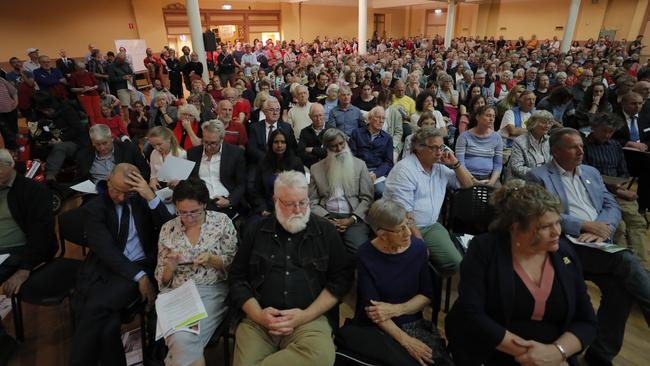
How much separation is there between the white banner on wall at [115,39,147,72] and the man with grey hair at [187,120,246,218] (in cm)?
1326

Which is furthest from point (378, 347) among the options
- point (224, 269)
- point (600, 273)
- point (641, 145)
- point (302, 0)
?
point (302, 0)

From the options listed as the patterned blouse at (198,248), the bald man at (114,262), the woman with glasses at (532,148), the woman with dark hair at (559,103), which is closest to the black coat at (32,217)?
the bald man at (114,262)

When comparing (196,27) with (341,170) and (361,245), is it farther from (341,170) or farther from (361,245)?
(361,245)

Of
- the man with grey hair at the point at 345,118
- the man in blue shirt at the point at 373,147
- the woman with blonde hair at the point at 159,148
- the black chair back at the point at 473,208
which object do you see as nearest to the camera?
the black chair back at the point at 473,208

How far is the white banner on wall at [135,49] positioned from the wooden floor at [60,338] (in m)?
13.7

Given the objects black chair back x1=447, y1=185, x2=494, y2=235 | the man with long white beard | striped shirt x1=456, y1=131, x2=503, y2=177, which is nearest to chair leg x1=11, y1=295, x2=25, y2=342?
the man with long white beard

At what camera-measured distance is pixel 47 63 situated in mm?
7109

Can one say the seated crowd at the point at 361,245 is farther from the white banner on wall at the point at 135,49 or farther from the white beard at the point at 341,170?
the white banner on wall at the point at 135,49

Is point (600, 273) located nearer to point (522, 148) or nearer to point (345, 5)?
point (522, 148)

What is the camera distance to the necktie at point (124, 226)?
2.18 m

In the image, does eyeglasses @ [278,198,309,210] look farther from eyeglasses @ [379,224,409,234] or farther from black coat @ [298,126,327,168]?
black coat @ [298,126,327,168]

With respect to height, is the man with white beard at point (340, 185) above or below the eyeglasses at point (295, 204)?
below

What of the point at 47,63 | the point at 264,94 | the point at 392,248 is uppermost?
the point at 47,63

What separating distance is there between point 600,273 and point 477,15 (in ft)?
83.4
